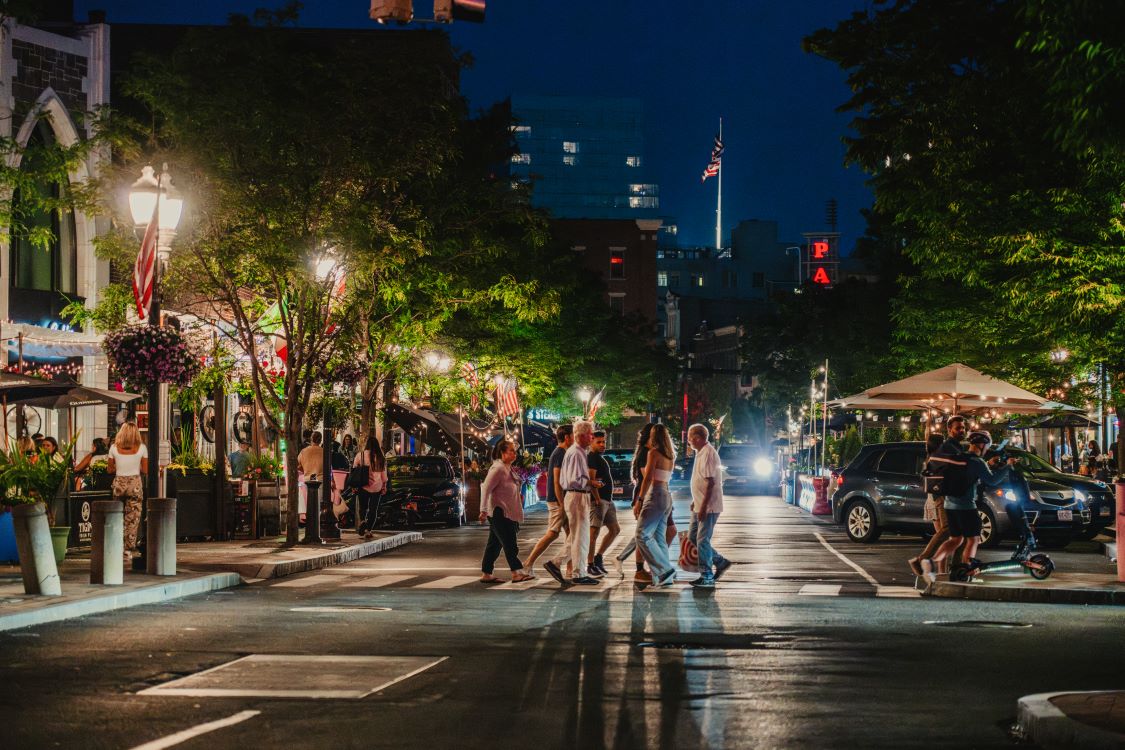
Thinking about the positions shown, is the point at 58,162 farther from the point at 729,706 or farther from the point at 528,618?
the point at 729,706

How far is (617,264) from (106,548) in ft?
298

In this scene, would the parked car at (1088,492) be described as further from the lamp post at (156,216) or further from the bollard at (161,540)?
the lamp post at (156,216)

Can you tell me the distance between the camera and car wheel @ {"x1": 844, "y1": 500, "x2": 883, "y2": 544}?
26.5 metres

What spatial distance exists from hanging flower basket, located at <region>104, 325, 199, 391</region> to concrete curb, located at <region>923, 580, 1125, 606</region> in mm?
9559

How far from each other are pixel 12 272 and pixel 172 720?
72.2ft

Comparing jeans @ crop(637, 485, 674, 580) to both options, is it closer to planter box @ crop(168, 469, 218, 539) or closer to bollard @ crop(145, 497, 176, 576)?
bollard @ crop(145, 497, 176, 576)

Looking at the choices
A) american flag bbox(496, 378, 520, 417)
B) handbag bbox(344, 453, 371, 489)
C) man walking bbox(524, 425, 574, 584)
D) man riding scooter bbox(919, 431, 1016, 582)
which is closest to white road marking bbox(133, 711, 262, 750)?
man walking bbox(524, 425, 574, 584)

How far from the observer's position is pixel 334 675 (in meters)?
10.3

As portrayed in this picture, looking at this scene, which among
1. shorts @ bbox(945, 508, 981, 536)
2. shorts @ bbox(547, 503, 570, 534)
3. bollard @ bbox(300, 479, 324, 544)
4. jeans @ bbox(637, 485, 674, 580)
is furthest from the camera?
bollard @ bbox(300, 479, 324, 544)

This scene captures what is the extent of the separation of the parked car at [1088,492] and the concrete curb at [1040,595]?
329 inches

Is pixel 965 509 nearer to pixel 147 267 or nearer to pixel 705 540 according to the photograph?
pixel 705 540

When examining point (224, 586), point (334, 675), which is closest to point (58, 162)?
point (224, 586)

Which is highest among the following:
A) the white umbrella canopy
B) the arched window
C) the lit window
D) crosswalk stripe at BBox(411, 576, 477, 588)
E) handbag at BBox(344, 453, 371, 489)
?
the lit window

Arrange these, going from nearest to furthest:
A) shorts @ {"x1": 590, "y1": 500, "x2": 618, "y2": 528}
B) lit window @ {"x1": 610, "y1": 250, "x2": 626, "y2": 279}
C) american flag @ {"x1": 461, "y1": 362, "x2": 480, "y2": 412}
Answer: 1. shorts @ {"x1": 590, "y1": 500, "x2": 618, "y2": 528}
2. american flag @ {"x1": 461, "y1": 362, "x2": 480, "y2": 412}
3. lit window @ {"x1": 610, "y1": 250, "x2": 626, "y2": 279}
